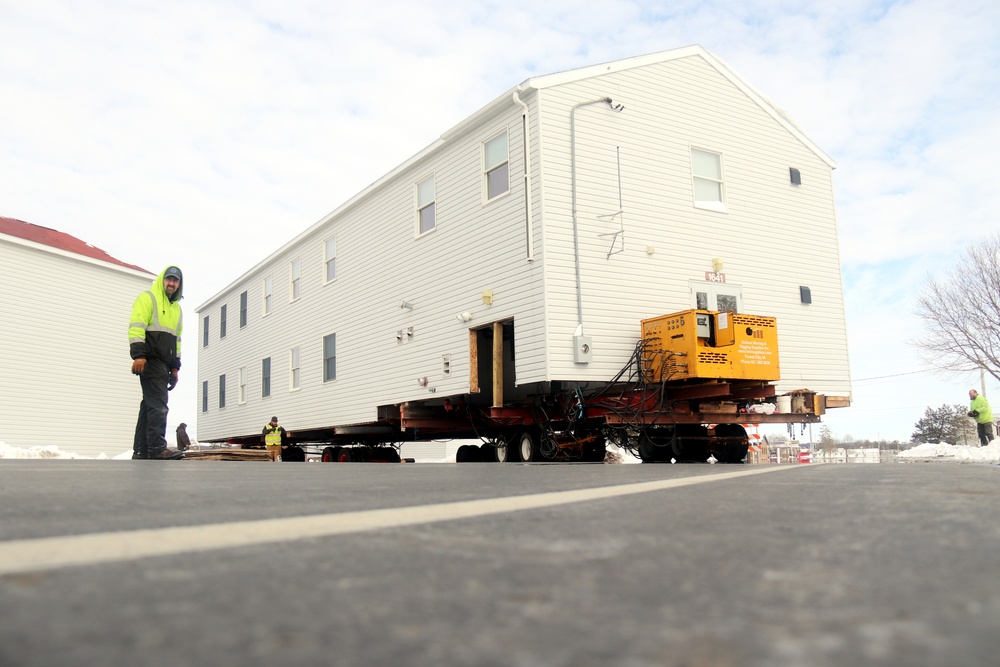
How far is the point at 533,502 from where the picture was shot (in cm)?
271

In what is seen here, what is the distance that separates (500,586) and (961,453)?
23607mm

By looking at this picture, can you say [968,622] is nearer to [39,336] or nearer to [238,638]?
[238,638]

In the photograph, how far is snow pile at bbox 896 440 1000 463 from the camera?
1820 centimetres

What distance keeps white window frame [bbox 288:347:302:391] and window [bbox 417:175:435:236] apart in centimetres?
688

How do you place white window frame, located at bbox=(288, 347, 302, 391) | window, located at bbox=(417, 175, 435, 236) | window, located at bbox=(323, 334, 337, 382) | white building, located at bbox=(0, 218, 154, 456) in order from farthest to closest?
white building, located at bbox=(0, 218, 154, 456), white window frame, located at bbox=(288, 347, 302, 391), window, located at bbox=(323, 334, 337, 382), window, located at bbox=(417, 175, 435, 236)

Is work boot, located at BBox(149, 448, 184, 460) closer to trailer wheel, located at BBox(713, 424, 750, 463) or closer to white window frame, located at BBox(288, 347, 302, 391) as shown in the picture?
trailer wheel, located at BBox(713, 424, 750, 463)

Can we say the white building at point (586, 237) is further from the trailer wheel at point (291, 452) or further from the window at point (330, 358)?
the trailer wheel at point (291, 452)

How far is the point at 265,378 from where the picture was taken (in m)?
23.5

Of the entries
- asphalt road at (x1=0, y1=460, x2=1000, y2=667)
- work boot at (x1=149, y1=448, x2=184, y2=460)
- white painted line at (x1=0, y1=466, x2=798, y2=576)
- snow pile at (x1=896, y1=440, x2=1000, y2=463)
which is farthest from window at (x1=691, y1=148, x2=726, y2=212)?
white painted line at (x1=0, y1=466, x2=798, y2=576)

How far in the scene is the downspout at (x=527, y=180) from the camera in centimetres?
1259

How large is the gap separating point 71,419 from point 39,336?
273 cm

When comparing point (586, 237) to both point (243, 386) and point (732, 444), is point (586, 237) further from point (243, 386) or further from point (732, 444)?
point (243, 386)

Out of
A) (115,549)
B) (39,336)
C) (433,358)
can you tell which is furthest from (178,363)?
(39,336)

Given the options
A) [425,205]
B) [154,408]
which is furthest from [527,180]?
[154,408]
